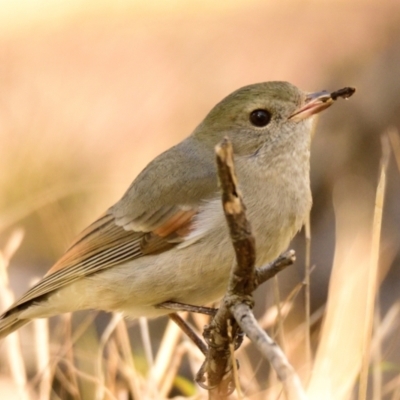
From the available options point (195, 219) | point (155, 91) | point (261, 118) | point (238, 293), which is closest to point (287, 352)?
point (195, 219)

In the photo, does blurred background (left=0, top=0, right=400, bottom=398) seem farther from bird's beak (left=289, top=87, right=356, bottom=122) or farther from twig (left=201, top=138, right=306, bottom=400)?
twig (left=201, top=138, right=306, bottom=400)

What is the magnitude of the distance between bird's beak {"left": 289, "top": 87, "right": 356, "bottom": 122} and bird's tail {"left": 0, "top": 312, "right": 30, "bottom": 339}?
1.53 metres

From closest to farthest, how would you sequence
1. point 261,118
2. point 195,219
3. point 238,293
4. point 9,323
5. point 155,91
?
point 238,293, point 195,219, point 261,118, point 9,323, point 155,91

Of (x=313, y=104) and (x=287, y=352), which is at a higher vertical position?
(x=313, y=104)

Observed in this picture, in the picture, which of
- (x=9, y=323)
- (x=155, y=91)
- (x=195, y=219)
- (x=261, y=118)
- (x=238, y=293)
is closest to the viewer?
(x=238, y=293)

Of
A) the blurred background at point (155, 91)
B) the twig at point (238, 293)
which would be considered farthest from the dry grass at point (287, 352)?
the blurred background at point (155, 91)

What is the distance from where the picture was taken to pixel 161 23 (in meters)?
8.96

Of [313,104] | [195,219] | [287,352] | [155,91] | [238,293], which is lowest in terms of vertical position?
[287,352]

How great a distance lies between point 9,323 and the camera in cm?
389

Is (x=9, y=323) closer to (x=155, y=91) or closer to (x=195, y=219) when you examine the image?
(x=195, y=219)

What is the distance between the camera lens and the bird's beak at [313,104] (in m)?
3.57

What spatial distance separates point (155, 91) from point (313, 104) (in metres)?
4.59

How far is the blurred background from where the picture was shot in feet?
20.3

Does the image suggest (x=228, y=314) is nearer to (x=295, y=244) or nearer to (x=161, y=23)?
(x=295, y=244)
